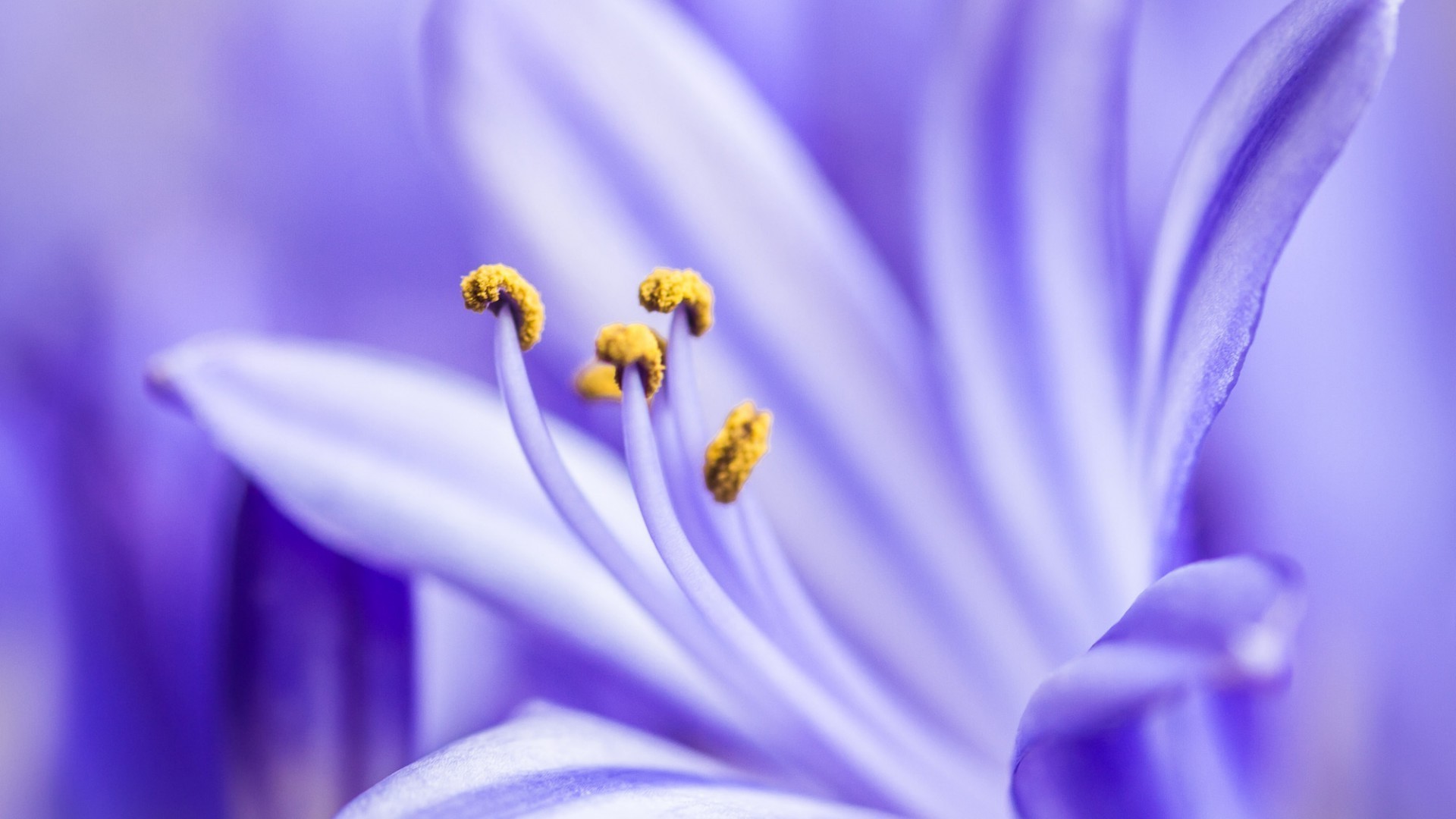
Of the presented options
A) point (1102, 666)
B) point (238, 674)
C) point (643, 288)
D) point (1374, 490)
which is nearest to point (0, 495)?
point (238, 674)

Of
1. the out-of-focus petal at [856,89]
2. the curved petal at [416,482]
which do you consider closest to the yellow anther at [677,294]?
the curved petal at [416,482]

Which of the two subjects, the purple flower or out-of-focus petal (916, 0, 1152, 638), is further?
out-of-focus petal (916, 0, 1152, 638)

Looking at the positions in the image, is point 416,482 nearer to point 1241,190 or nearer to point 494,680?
point 494,680

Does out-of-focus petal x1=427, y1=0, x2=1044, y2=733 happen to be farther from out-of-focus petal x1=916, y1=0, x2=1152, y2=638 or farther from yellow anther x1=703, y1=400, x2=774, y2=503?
yellow anther x1=703, y1=400, x2=774, y2=503

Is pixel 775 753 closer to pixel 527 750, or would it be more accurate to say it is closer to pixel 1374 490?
pixel 527 750

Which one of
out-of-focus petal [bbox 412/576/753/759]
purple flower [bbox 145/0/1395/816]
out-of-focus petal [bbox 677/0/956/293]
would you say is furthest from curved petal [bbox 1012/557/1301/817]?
out-of-focus petal [bbox 677/0/956/293]

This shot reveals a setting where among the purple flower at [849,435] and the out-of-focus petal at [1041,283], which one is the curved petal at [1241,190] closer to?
the purple flower at [849,435]
